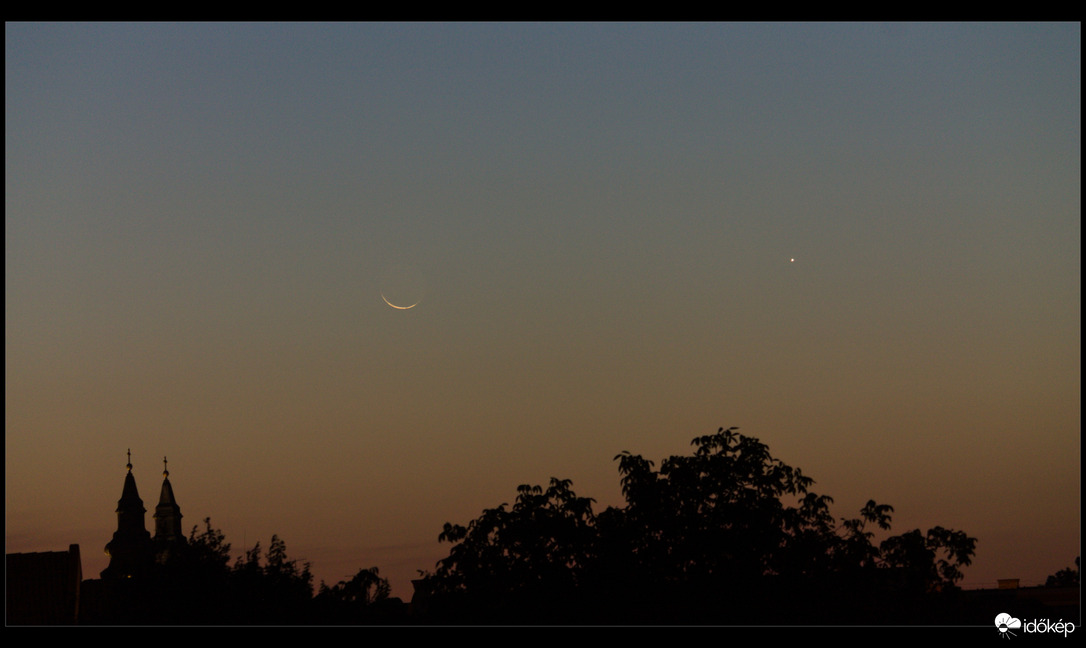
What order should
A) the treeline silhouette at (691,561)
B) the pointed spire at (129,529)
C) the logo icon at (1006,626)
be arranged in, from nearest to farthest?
the logo icon at (1006,626) < the treeline silhouette at (691,561) < the pointed spire at (129,529)

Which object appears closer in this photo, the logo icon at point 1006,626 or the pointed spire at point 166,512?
the logo icon at point 1006,626

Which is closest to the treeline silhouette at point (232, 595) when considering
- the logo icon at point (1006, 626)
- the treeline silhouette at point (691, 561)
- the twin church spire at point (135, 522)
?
the treeline silhouette at point (691, 561)

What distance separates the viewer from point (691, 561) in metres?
27.5

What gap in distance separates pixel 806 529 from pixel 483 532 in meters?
7.70

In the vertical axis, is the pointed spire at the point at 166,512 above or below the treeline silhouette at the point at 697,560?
above

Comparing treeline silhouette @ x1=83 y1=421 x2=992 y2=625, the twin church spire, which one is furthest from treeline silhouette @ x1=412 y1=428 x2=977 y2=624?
the twin church spire

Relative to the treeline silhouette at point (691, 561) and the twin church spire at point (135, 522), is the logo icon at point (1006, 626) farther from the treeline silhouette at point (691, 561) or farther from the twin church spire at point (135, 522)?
the twin church spire at point (135, 522)

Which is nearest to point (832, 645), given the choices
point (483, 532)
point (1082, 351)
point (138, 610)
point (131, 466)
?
point (1082, 351)

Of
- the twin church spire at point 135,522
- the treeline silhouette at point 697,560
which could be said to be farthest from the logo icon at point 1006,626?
the twin church spire at point 135,522

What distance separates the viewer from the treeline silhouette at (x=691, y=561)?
26.2 m

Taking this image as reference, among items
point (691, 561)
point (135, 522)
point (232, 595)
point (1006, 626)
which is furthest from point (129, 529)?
point (1006, 626)

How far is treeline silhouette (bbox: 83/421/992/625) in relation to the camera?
26188 millimetres

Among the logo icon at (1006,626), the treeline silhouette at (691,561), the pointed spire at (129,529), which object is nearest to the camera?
the logo icon at (1006,626)
